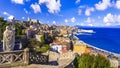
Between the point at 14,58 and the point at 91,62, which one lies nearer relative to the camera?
the point at 14,58

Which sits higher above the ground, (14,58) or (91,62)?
(14,58)

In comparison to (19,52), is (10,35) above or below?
above

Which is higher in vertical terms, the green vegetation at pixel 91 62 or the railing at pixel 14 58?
the railing at pixel 14 58

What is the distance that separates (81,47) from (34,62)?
1591 inches

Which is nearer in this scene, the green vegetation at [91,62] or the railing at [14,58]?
the railing at [14,58]

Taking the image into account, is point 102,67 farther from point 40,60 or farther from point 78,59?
point 40,60

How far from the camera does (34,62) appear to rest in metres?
13.8

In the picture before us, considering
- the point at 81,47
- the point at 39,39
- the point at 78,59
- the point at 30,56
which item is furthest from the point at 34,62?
the point at 39,39

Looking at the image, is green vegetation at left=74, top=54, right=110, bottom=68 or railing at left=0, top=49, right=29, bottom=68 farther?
green vegetation at left=74, top=54, right=110, bottom=68

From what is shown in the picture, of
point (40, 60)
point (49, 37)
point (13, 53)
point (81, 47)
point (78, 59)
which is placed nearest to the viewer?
point (13, 53)

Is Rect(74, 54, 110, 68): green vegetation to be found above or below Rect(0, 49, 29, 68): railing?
below

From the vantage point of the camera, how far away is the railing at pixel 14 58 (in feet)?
41.5

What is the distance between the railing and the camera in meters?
12.6

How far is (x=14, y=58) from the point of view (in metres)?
13.0
